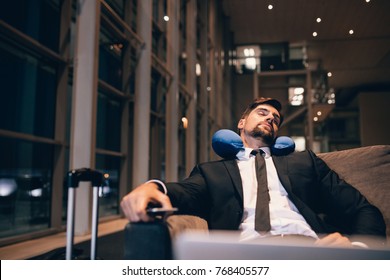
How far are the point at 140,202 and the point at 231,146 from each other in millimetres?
847

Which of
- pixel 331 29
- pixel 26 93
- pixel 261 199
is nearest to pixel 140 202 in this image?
pixel 261 199

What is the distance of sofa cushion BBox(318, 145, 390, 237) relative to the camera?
1553mm

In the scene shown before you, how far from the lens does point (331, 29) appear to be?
226 inches

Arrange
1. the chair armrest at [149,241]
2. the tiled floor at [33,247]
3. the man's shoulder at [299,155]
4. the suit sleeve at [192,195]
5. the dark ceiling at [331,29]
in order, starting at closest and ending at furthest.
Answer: the chair armrest at [149,241], the suit sleeve at [192,195], the man's shoulder at [299,155], the tiled floor at [33,247], the dark ceiling at [331,29]

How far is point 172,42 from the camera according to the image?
6.51 meters

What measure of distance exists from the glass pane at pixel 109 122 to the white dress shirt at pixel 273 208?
411 cm

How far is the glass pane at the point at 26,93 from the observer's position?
11.0ft

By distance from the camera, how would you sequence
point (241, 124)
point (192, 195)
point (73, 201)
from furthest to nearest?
point (241, 124), point (192, 195), point (73, 201)

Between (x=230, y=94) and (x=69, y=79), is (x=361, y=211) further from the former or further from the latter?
(x=230, y=94)

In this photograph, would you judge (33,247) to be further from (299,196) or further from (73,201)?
(299,196)

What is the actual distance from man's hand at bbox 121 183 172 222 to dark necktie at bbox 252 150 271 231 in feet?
1.86

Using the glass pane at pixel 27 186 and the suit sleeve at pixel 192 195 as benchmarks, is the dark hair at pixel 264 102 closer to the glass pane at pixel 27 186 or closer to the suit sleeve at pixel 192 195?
the suit sleeve at pixel 192 195

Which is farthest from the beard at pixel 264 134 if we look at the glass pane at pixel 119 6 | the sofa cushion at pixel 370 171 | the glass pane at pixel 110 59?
the glass pane at pixel 119 6

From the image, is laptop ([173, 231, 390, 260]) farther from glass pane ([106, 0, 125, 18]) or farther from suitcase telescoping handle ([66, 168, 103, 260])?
glass pane ([106, 0, 125, 18])
